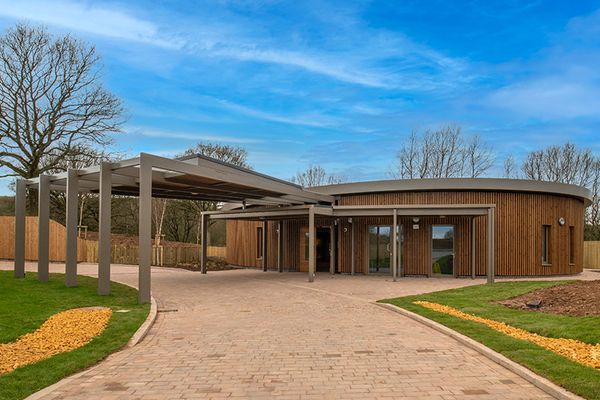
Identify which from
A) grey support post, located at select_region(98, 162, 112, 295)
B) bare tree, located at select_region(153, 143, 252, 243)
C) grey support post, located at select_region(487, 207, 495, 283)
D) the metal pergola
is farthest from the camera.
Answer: bare tree, located at select_region(153, 143, 252, 243)

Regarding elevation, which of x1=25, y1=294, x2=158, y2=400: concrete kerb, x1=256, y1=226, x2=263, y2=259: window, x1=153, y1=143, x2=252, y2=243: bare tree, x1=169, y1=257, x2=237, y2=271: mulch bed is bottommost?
x1=169, y1=257, x2=237, y2=271: mulch bed

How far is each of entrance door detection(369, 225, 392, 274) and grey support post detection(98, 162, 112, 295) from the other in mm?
10968

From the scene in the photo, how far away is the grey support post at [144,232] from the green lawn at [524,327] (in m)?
5.61

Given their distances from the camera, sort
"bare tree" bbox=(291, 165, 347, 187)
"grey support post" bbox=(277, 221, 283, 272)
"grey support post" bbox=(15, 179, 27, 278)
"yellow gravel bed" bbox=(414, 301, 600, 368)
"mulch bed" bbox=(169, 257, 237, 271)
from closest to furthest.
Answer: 1. "yellow gravel bed" bbox=(414, 301, 600, 368)
2. "grey support post" bbox=(15, 179, 27, 278)
3. "grey support post" bbox=(277, 221, 283, 272)
4. "mulch bed" bbox=(169, 257, 237, 271)
5. "bare tree" bbox=(291, 165, 347, 187)

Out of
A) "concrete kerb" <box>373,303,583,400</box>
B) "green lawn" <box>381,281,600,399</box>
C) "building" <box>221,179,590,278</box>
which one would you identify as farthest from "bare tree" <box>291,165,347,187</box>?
"concrete kerb" <box>373,303,583,400</box>

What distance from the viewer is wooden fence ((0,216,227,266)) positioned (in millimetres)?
25859

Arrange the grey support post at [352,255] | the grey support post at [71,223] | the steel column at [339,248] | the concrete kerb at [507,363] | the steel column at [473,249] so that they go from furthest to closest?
the steel column at [339,248] < the grey support post at [352,255] < the steel column at [473,249] < the grey support post at [71,223] < the concrete kerb at [507,363]

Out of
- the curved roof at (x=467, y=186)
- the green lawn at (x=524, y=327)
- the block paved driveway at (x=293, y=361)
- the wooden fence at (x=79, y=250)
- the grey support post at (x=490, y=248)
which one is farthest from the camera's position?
the wooden fence at (x=79, y=250)

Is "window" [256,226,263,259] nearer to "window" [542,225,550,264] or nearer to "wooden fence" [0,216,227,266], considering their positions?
"wooden fence" [0,216,227,266]

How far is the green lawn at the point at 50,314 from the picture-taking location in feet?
18.0

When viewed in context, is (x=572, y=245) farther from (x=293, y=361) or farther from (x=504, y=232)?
(x=293, y=361)

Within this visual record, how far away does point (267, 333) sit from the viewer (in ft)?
27.3

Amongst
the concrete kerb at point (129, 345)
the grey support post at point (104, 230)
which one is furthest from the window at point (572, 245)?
the grey support post at point (104, 230)

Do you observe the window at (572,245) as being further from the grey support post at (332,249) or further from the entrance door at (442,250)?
the grey support post at (332,249)
